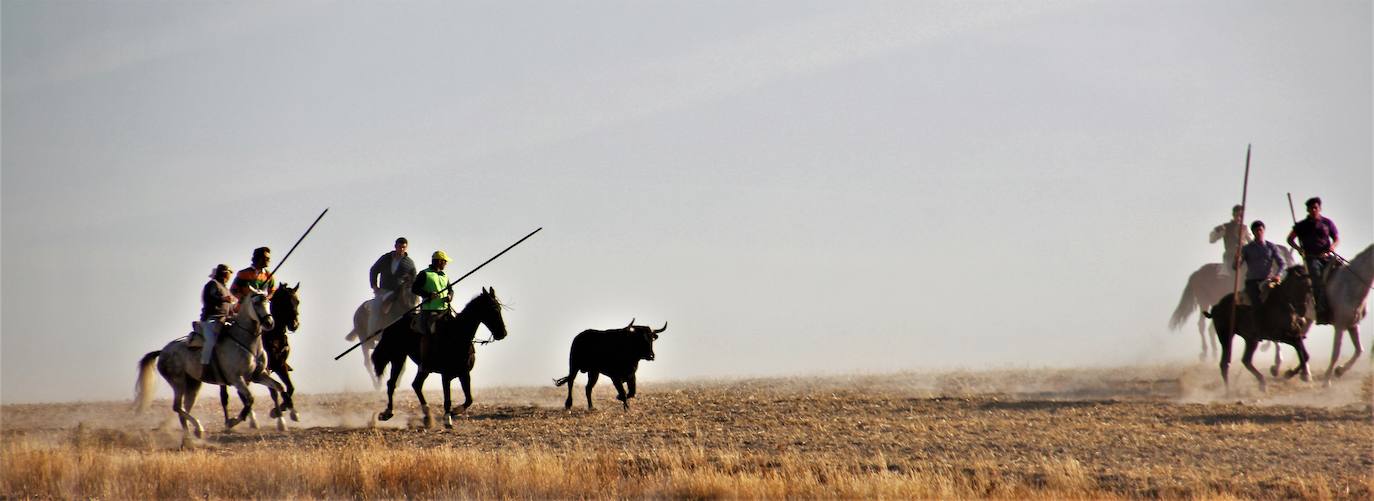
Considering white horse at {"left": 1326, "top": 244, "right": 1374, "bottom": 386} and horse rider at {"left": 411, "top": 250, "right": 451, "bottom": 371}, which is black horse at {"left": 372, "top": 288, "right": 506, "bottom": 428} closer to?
horse rider at {"left": 411, "top": 250, "right": 451, "bottom": 371}

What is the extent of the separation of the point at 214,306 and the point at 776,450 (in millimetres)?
8918

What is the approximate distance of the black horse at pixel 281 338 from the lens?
20.6 m

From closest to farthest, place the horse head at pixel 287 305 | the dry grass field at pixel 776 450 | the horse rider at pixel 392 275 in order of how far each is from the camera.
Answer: the dry grass field at pixel 776 450
the horse head at pixel 287 305
the horse rider at pixel 392 275

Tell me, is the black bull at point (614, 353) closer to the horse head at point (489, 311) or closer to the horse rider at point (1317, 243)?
the horse head at point (489, 311)

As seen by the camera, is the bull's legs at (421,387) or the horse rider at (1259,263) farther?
the horse rider at (1259,263)

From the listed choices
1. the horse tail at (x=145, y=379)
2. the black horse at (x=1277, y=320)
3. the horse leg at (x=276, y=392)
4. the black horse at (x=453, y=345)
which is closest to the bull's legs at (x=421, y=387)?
the black horse at (x=453, y=345)

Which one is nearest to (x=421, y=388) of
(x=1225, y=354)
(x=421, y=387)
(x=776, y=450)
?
(x=421, y=387)

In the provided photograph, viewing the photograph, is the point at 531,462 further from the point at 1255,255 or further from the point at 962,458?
the point at 1255,255

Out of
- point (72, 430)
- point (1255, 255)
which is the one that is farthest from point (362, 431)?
point (1255, 255)

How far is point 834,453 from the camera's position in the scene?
58.4ft

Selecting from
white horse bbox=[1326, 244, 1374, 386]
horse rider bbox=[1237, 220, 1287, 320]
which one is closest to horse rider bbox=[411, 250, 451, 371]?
horse rider bbox=[1237, 220, 1287, 320]

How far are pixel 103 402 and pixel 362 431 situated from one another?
1571 cm

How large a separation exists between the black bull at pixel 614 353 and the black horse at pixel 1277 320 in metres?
9.80

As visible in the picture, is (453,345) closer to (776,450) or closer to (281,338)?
(281,338)
